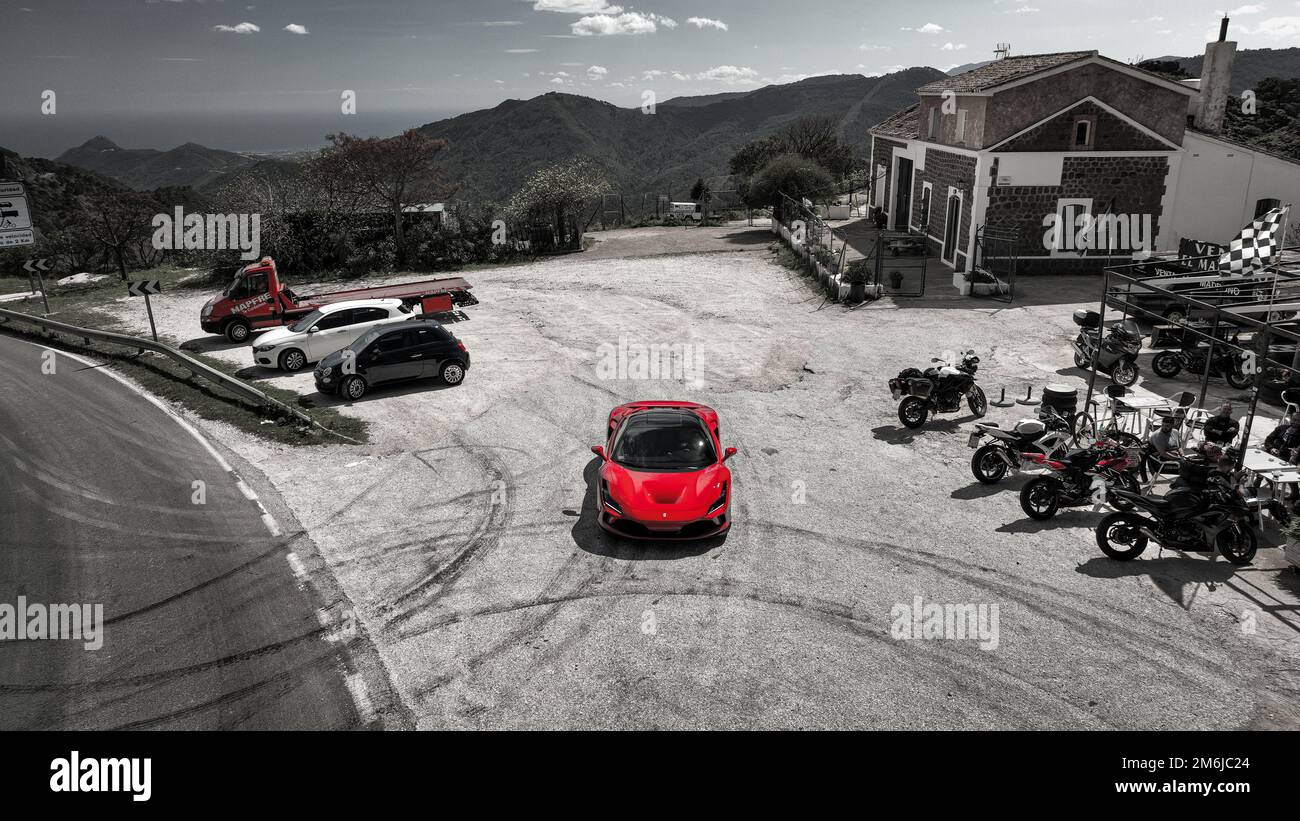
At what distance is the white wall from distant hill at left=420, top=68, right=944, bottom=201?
A: 77.7 meters

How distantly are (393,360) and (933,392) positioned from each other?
11497mm

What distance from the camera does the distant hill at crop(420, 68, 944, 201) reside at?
12394 cm

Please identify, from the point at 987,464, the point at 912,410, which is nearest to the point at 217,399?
the point at 912,410

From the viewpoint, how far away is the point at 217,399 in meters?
17.2

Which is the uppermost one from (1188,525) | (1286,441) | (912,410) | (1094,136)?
(1094,136)

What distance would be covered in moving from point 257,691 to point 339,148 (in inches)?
1273

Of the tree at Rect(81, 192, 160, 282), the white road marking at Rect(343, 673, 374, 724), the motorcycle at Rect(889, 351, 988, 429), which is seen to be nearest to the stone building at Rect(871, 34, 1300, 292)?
the motorcycle at Rect(889, 351, 988, 429)

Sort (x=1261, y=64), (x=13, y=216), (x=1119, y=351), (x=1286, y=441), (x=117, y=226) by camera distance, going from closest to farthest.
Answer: (x=1286, y=441) → (x=1119, y=351) → (x=13, y=216) → (x=117, y=226) → (x=1261, y=64)

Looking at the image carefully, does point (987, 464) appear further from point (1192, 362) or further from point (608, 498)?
point (1192, 362)

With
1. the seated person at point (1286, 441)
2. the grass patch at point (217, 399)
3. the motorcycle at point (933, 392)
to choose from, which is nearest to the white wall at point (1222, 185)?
the motorcycle at point (933, 392)

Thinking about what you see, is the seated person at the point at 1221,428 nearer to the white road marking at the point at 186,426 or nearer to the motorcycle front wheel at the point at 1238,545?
the motorcycle front wheel at the point at 1238,545

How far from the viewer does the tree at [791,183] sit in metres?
38.1

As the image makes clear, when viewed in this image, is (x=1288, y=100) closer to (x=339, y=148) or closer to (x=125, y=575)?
(x=339, y=148)
